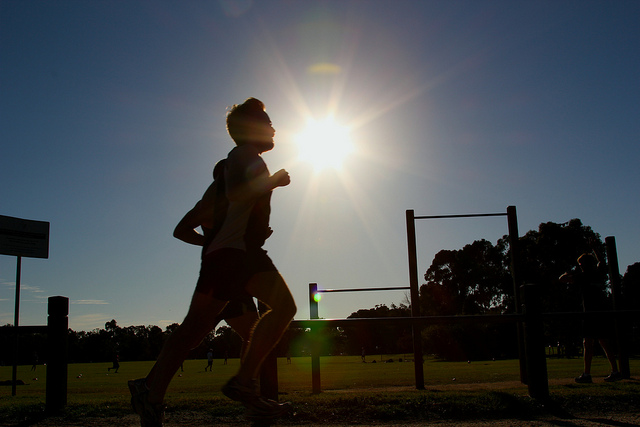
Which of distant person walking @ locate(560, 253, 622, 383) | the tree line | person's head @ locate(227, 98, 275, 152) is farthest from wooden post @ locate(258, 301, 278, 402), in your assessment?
the tree line

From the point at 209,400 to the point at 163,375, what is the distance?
2.77 meters

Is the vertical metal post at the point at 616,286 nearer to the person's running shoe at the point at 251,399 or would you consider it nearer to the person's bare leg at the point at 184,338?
the person's running shoe at the point at 251,399

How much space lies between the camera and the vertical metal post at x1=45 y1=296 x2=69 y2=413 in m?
5.06

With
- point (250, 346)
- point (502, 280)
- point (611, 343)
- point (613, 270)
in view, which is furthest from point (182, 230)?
point (502, 280)

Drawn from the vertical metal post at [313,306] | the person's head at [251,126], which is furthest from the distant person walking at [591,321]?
the person's head at [251,126]

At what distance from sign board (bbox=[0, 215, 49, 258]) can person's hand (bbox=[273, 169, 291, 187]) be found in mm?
9290

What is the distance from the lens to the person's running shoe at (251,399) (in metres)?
2.92

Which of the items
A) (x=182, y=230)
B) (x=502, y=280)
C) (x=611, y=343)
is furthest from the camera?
(x=502, y=280)

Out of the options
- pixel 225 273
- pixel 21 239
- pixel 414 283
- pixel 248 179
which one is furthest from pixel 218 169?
pixel 21 239

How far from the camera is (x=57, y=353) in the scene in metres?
5.08

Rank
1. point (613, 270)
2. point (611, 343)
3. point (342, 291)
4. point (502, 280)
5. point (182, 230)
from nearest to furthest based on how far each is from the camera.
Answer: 1. point (182, 230)
2. point (611, 343)
3. point (613, 270)
4. point (342, 291)
5. point (502, 280)

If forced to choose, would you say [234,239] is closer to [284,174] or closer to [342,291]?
[284,174]

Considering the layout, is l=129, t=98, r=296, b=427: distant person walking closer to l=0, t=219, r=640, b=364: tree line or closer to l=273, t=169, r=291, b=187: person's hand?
l=273, t=169, r=291, b=187: person's hand

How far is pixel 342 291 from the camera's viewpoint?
32.6ft
